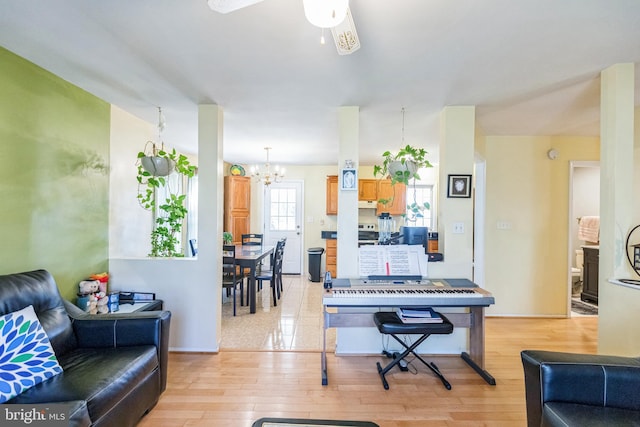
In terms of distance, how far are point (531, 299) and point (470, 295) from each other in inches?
84.6

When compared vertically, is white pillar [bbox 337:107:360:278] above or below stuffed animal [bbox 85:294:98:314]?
above

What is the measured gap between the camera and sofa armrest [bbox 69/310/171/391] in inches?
78.3

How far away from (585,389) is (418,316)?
1081mm

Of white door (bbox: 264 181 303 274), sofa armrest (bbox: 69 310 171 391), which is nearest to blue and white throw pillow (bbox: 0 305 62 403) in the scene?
sofa armrest (bbox: 69 310 171 391)

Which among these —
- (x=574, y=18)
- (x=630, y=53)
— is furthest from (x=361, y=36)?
(x=630, y=53)

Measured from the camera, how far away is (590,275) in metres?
4.44

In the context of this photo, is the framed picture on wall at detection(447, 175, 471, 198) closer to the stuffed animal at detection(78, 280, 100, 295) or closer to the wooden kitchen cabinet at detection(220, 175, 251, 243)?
the stuffed animal at detection(78, 280, 100, 295)

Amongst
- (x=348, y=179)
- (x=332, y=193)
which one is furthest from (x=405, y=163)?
(x=332, y=193)

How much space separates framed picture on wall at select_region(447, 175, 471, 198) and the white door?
4.00 metres

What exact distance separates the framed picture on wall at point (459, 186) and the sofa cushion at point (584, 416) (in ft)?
6.00

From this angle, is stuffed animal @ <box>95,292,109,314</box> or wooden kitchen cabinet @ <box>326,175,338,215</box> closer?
stuffed animal @ <box>95,292,109,314</box>

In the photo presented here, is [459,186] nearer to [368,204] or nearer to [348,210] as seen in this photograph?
[348,210]

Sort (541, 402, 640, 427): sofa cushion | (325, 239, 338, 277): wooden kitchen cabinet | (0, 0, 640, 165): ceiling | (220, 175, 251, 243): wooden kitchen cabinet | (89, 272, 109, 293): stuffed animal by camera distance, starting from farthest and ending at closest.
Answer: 1. (325, 239, 338, 277): wooden kitchen cabinet
2. (220, 175, 251, 243): wooden kitchen cabinet
3. (89, 272, 109, 293): stuffed animal
4. (0, 0, 640, 165): ceiling
5. (541, 402, 640, 427): sofa cushion

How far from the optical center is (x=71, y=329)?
78.3 inches
